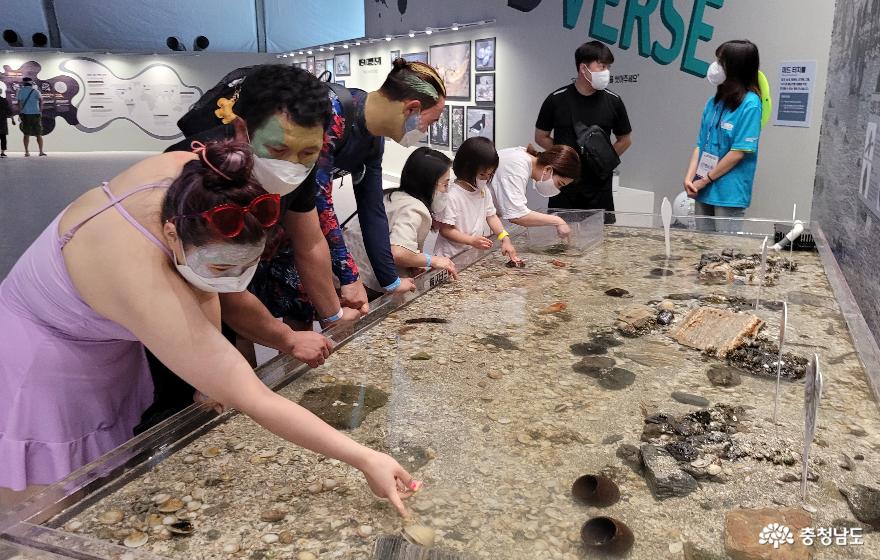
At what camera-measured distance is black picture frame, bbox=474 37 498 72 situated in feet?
24.0

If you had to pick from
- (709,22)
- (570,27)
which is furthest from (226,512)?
(570,27)

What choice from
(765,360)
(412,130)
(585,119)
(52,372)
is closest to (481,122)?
(585,119)

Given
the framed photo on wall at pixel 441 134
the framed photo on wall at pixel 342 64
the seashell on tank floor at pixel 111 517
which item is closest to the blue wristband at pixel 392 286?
the seashell on tank floor at pixel 111 517

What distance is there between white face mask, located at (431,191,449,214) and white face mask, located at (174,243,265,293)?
6.21ft

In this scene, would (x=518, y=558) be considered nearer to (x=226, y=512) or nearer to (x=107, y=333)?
(x=226, y=512)

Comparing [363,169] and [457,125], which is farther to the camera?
[457,125]

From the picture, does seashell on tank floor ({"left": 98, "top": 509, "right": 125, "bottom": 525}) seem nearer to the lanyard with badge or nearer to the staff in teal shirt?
the staff in teal shirt

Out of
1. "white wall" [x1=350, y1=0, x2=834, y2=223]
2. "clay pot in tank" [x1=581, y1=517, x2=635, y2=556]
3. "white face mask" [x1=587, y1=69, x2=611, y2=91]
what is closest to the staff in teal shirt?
"white face mask" [x1=587, y1=69, x2=611, y2=91]

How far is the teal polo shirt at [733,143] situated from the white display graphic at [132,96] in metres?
5.27

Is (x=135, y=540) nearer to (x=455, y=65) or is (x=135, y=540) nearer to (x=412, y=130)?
(x=412, y=130)

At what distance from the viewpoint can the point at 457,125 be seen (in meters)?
8.23

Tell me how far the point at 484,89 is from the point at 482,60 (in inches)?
12.7

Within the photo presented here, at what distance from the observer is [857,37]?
282cm

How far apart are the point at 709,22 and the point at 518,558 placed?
16.3 ft
